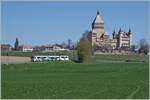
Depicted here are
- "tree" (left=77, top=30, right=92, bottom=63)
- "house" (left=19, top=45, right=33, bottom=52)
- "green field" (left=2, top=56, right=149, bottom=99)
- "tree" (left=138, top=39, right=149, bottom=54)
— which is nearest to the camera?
"green field" (left=2, top=56, right=149, bottom=99)

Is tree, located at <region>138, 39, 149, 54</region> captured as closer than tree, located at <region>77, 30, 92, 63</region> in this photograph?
No

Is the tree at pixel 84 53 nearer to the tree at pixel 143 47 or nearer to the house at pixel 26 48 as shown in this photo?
the tree at pixel 143 47

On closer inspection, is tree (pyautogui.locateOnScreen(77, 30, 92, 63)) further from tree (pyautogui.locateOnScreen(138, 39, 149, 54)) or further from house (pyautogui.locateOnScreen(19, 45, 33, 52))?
house (pyautogui.locateOnScreen(19, 45, 33, 52))

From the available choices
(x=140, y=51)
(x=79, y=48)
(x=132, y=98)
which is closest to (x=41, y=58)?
(x=79, y=48)

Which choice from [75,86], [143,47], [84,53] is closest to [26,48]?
[143,47]

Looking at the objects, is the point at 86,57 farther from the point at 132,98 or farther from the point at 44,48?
the point at 44,48

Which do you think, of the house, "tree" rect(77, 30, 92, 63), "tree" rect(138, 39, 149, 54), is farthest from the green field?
the house

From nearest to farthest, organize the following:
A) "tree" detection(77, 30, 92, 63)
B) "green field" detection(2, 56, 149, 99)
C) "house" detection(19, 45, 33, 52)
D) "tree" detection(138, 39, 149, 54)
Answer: "green field" detection(2, 56, 149, 99), "tree" detection(77, 30, 92, 63), "tree" detection(138, 39, 149, 54), "house" detection(19, 45, 33, 52)

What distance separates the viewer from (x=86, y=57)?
102m

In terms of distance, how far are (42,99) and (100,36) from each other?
591ft

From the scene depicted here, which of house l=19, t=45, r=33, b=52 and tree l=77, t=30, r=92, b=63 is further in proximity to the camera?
house l=19, t=45, r=33, b=52

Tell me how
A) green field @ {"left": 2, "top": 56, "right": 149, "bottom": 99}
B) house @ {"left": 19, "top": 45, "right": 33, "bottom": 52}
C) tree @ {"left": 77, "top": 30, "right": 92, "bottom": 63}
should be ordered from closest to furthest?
green field @ {"left": 2, "top": 56, "right": 149, "bottom": 99}, tree @ {"left": 77, "top": 30, "right": 92, "bottom": 63}, house @ {"left": 19, "top": 45, "right": 33, "bottom": 52}

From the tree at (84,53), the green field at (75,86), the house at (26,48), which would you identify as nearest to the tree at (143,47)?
the house at (26,48)

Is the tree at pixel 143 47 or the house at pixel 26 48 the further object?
the house at pixel 26 48
